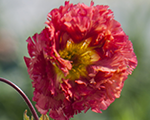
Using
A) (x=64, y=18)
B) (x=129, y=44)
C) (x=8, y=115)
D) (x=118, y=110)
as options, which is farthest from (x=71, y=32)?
(x=8, y=115)

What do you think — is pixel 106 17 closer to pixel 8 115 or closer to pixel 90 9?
pixel 90 9

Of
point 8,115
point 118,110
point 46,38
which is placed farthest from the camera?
point 8,115

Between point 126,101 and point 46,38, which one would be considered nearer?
point 46,38

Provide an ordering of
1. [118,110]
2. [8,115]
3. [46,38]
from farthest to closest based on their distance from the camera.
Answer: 1. [8,115]
2. [118,110]
3. [46,38]

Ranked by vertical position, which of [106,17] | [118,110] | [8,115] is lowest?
[118,110]

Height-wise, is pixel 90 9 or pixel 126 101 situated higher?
pixel 90 9
